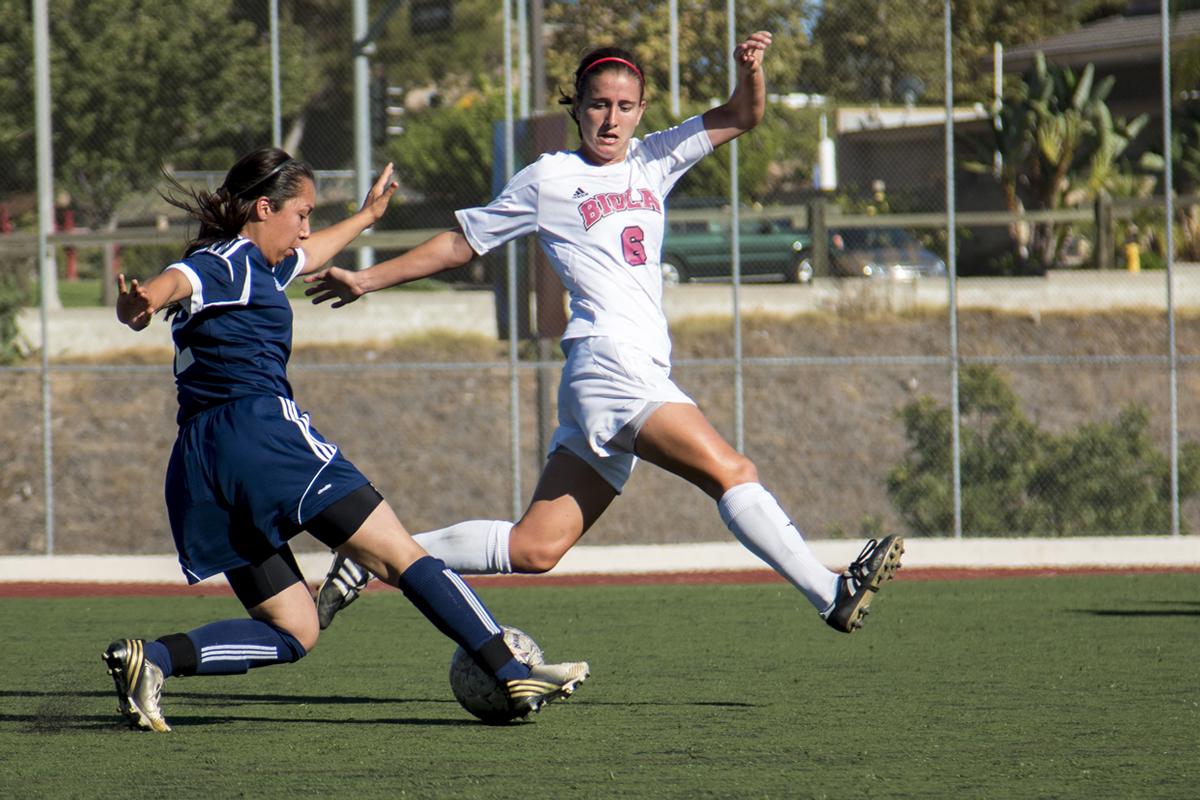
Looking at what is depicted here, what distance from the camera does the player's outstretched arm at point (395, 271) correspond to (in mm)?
5297

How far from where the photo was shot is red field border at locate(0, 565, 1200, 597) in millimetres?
10711

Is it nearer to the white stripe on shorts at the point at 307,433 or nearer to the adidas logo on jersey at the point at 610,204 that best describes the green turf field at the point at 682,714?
the white stripe on shorts at the point at 307,433

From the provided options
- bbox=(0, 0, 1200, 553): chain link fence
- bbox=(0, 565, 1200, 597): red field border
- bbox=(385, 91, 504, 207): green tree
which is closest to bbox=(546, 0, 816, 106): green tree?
bbox=(0, 0, 1200, 553): chain link fence

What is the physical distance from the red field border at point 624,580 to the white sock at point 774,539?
18.0 ft

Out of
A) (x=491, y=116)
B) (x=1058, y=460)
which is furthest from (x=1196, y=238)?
(x=491, y=116)

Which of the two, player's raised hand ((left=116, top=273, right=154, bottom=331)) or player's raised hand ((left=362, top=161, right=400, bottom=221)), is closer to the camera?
player's raised hand ((left=116, top=273, right=154, bottom=331))

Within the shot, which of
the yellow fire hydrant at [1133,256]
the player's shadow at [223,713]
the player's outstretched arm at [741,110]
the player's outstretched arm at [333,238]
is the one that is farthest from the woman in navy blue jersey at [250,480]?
the yellow fire hydrant at [1133,256]

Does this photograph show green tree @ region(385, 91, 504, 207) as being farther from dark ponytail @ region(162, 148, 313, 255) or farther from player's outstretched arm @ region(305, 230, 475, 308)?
dark ponytail @ region(162, 148, 313, 255)

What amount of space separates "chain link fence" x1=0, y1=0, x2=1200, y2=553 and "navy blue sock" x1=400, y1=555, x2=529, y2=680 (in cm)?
776

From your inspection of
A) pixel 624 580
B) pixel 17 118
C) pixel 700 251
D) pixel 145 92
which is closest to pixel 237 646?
pixel 624 580

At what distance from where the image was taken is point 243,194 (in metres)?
4.96

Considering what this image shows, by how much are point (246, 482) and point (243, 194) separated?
876 millimetres

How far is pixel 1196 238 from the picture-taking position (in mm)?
20047

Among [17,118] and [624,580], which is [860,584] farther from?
[17,118]
